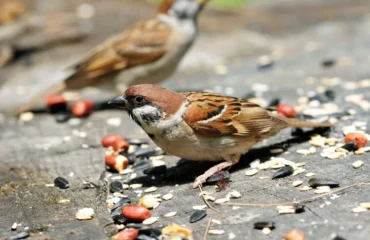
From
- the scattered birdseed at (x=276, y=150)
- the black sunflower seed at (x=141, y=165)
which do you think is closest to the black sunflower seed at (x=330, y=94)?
the scattered birdseed at (x=276, y=150)

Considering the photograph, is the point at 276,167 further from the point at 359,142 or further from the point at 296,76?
the point at 296,76

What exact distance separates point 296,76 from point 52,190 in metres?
3.33

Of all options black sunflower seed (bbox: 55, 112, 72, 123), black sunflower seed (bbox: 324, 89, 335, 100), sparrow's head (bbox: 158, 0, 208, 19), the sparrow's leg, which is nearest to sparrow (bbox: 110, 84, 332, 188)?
the sparrow's leg

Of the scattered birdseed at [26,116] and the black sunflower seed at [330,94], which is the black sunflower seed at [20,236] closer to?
the scattered birdseed at [26,116]

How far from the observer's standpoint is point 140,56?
6.51 m

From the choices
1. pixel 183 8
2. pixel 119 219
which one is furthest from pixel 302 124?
pixel 183 8

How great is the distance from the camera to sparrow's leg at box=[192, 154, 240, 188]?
166 inches

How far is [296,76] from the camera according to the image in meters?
6.93

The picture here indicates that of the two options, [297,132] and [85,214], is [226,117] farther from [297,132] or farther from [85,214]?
[85,214]

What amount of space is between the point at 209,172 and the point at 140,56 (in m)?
2.47

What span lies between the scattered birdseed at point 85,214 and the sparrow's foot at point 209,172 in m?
0.66

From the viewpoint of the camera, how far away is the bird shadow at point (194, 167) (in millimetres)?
4469

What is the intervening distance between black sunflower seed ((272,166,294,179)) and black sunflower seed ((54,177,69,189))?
133 cm

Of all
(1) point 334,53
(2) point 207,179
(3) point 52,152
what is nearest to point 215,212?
(2) point 207,179
